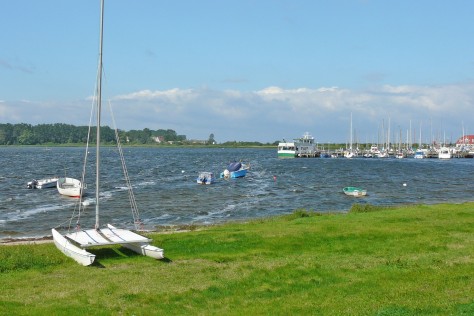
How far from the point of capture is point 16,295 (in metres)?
15.7

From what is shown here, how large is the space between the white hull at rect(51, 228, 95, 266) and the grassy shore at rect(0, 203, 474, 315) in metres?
0.28

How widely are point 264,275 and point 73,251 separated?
758 cm

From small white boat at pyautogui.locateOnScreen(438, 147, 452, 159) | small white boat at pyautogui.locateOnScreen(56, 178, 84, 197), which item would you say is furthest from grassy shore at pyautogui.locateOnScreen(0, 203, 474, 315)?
small white boat at pyautogui.locateOnScreen(438, 147, 452, 159)

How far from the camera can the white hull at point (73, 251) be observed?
19922 millimetres

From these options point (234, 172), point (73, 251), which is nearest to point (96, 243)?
point (73, 251)

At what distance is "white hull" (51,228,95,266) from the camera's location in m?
19.9

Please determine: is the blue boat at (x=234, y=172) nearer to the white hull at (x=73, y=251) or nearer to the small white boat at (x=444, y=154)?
the white hull at (x=73, y=251)

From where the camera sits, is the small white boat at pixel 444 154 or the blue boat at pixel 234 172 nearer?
the blue boat at pixel 234 172

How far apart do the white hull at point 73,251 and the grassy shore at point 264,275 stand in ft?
0.92

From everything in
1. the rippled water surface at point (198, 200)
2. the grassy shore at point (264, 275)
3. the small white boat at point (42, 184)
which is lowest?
the rippled water surface at point (198, 200)

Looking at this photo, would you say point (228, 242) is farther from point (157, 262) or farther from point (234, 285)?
point (234, 285)

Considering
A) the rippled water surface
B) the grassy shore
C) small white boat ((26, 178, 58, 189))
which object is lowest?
the rippled water surface

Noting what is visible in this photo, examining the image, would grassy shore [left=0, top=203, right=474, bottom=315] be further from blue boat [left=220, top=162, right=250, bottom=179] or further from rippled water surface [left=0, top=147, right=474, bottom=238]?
blue boat [left=220, top=162, right=250, bottom=179]

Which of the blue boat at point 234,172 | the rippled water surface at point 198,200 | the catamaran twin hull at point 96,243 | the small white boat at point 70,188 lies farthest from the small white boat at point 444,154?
the catamaran twin hull at point 96,243
